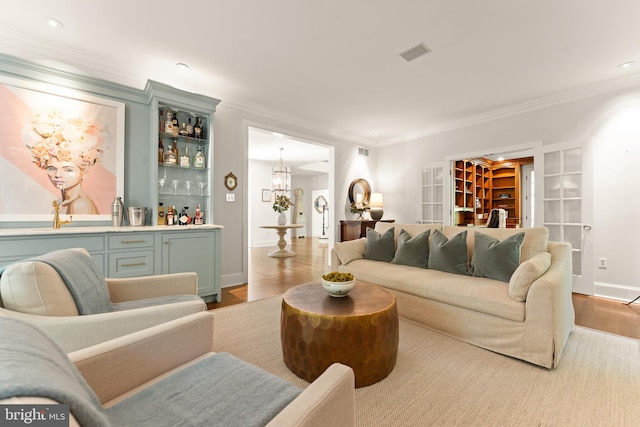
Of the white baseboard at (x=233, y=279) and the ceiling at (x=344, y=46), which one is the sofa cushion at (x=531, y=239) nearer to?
the ceiling at (x=344, y=46)

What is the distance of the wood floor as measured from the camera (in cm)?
278

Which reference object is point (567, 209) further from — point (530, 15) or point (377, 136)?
point (377, 136)

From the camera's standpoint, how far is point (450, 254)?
282 centimetres

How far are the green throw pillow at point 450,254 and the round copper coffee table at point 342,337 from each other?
118 centimetres

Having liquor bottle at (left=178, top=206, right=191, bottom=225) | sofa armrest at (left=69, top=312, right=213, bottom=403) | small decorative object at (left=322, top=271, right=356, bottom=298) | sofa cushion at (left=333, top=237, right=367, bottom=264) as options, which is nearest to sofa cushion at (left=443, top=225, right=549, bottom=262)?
sofa cushion at (left=333, top=237, right=367, bottom=264)

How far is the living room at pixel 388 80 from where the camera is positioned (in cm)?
249

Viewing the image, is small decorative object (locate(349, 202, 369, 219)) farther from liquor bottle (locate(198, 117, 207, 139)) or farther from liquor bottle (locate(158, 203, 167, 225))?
liquor bottle (locate(158, 203, 167, 225))

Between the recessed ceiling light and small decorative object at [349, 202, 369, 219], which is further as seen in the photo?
small decorative object at [349, 202, 369, 219]

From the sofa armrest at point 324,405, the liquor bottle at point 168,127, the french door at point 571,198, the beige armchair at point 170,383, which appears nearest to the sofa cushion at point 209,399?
the beige armchair at point 170,383

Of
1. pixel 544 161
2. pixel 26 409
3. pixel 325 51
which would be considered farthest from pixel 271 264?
pixel 26 409

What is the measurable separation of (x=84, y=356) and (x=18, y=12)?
3.20 m

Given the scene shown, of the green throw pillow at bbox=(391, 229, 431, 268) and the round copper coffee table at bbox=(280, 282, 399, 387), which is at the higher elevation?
the green throw pillow at bbox=(391, 229, 431, 268)

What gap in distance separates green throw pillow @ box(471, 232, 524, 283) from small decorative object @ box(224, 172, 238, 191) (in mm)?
3283

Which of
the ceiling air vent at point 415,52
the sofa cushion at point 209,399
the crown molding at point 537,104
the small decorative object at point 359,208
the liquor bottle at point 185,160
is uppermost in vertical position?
the ceiling air vent at point 415,52
